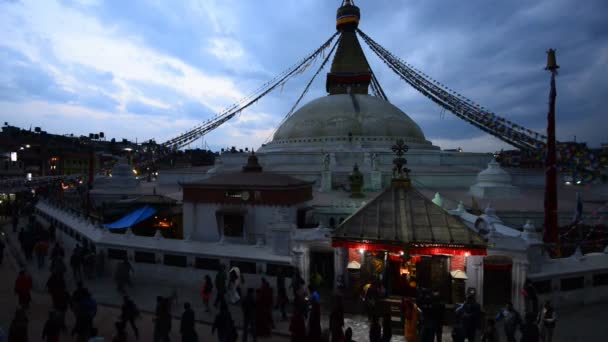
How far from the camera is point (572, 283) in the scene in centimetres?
931

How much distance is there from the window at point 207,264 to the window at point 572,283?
908cm

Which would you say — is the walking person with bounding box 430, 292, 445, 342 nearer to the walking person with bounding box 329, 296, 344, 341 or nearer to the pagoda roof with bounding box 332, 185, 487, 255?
the pagoda roof with bounding box 332, 185, 487, 255

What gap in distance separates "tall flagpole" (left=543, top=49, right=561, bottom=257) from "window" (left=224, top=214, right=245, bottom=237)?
990 cm

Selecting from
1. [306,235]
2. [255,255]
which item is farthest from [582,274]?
[255,255]

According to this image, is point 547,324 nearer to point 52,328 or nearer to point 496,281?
point 496,281

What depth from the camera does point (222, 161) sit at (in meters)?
26.4

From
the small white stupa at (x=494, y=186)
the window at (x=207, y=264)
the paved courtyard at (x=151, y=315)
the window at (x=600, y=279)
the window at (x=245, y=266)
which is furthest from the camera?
the small white stupa at (x=494, y=186)

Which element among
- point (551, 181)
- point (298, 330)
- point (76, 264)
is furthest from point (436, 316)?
point (76, 264)

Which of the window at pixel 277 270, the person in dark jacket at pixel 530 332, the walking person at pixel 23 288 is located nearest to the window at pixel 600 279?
the person in dark jacket at pixel 530 332

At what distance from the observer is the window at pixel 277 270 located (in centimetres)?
1009

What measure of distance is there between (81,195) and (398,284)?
21063mm

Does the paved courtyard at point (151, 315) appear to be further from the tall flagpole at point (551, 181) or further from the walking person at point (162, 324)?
Result: the tall flagpole at point (551, 181)

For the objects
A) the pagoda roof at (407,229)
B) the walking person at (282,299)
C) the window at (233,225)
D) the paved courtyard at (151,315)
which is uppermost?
the pagoda roof at (407,229)

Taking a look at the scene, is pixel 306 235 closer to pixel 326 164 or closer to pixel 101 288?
pixel 101 288
